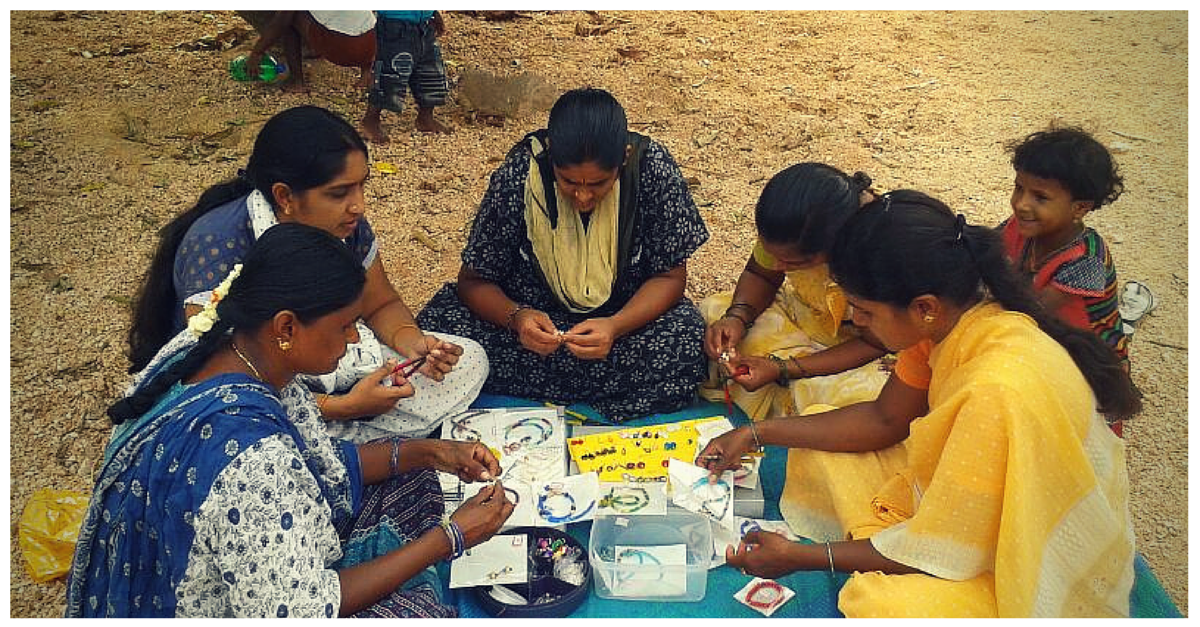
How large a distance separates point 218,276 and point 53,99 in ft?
13.9

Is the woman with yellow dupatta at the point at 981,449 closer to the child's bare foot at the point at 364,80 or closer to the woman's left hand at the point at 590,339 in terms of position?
the woman's left hand at the point at 590,339

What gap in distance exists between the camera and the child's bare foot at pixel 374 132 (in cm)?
585

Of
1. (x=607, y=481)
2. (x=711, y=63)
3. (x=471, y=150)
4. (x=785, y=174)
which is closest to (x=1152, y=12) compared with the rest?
(x=711, y=63)

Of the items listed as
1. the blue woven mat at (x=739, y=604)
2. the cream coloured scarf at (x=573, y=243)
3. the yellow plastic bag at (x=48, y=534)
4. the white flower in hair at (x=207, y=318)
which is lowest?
the yellow plastic bag at (x=48, y=534)

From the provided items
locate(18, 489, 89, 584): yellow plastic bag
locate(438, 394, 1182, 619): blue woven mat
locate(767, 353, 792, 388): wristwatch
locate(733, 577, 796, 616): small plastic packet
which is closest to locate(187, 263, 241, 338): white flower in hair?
locate(438, 394, 1182, 619): blue woven mat

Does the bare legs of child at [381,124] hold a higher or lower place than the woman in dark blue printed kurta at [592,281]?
lower

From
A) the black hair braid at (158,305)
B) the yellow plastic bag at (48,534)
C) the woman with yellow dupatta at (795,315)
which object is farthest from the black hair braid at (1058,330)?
the yellow plastic bag at (48,534)

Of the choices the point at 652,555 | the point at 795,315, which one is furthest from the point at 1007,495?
the point at 795,315

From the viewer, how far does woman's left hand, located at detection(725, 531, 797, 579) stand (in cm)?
249

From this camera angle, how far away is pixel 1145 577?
2.83 metres

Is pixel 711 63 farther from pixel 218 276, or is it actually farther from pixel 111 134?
pixel 218 276

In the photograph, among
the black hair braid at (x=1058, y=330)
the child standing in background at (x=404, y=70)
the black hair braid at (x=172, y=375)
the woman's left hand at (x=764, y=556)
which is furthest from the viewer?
the child standing in background at (x=404, y=70)

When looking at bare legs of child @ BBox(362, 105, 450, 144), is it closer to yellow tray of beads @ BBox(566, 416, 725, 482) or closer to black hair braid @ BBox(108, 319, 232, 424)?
yellow tray of beads @ BBox(566, 416, 725, 482)

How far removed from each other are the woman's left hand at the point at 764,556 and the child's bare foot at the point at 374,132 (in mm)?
3964
